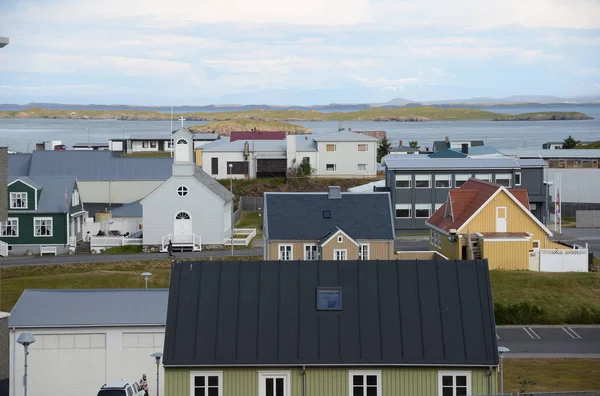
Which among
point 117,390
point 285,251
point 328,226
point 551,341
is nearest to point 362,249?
point 328,226

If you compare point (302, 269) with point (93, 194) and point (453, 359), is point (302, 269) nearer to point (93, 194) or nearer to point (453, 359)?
point (453, 359)

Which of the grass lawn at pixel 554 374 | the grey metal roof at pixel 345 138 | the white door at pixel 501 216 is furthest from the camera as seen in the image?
the grey metal roof at pixel 345 138

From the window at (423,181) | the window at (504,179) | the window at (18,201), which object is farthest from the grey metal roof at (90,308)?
the window at (504,179)

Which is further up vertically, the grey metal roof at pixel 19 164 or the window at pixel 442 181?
the grey metal roof at pixel 19 164

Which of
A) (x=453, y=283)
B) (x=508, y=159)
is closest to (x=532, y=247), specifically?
(x=508, y=159)

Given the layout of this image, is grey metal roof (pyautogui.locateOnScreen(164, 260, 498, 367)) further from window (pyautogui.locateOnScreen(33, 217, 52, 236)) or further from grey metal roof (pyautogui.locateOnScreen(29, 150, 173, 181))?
grey metal roof (pyautogui.locateOnScreen(29, 150, 173, 181))

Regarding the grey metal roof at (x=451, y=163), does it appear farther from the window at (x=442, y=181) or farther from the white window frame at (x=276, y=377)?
the white window frame at (x=276, y=377)

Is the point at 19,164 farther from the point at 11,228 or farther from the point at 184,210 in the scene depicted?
the point at 184,210

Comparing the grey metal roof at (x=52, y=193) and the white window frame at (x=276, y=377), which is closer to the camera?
the white window frame at (x=276, y=377)
